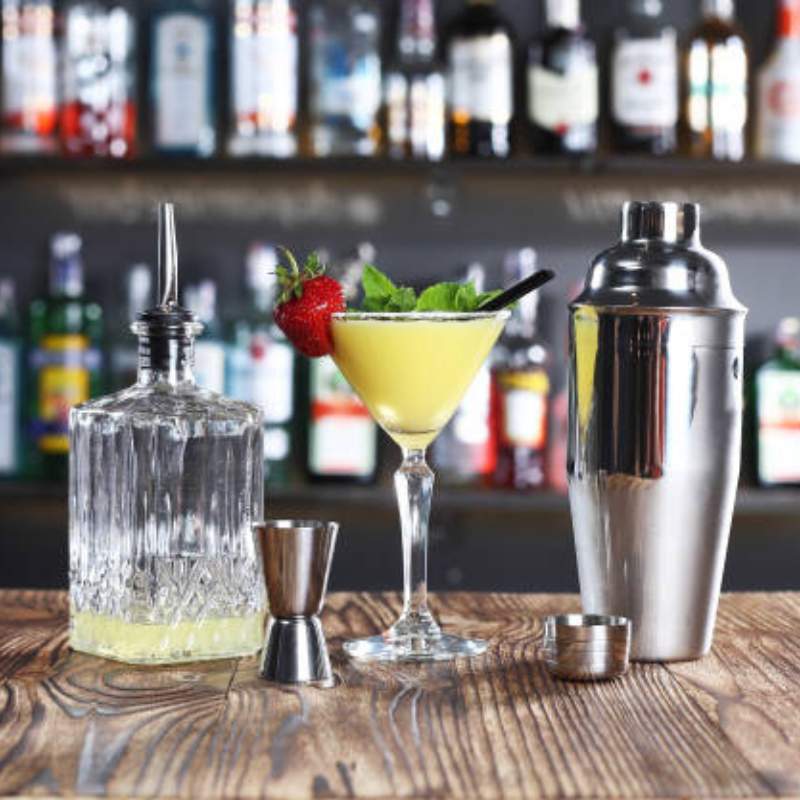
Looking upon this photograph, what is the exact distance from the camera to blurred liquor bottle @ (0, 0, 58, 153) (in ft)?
6.93

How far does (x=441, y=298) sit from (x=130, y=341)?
1.36m

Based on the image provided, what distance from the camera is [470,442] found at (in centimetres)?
211

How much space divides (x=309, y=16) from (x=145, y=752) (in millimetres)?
1752

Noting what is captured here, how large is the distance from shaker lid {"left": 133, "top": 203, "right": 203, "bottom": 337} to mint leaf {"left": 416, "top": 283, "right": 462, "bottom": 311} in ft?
0.49

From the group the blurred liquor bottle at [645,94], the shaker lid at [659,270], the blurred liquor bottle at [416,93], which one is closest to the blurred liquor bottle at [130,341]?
the blurred liquor bottle at [416,93]

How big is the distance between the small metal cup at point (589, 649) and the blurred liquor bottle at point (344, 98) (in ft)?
4.42

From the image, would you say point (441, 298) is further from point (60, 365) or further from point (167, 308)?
point (60, 365)

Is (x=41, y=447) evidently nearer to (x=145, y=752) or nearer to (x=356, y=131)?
(x=356, y=131)

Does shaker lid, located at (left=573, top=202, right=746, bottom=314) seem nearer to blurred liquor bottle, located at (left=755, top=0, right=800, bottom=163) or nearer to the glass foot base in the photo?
the glass foot base

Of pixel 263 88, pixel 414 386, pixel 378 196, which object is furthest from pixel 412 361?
pixel 378 196

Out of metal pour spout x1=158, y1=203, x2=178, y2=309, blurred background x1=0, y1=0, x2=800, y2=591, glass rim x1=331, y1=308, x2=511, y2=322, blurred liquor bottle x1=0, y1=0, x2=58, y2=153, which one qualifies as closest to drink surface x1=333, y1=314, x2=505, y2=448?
glass rim x1=331, y1=308, x2=511, y2=322

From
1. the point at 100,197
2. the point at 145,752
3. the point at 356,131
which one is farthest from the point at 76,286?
the point at 145,752

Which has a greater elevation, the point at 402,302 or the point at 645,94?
the point at 645,94

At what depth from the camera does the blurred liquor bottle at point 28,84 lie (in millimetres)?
2113
